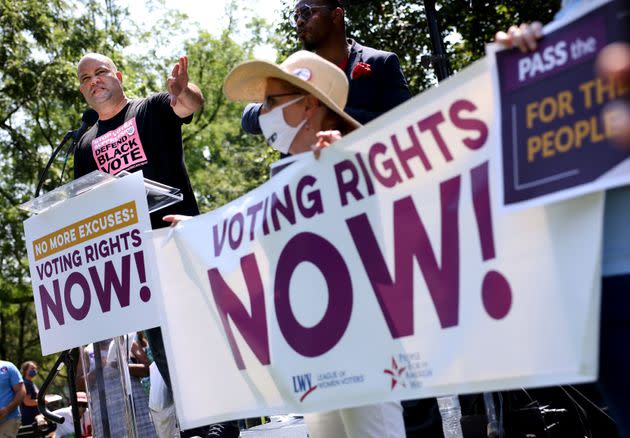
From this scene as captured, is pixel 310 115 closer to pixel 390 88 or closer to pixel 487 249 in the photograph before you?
pixel 487 249

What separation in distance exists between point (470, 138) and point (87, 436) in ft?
28.8

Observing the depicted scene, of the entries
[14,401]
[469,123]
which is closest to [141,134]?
[469,123]

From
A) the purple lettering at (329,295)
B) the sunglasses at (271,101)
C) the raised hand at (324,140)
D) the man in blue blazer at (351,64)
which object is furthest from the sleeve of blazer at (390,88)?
the purple lettering at (329,295)

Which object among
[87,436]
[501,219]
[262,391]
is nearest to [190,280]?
[262,391]

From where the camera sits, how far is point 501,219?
8.19ft

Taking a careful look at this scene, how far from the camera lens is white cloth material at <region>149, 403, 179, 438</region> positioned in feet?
17.8

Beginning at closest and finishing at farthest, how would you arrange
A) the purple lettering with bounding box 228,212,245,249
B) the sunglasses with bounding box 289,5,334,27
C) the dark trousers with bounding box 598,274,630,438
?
the dark trousers with bounding box 598,274,630,438 → the purple lettering with bounding box 228,212,245,249 → the sunglasses with bounding box 289,5,334,27

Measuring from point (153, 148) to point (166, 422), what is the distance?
1.68 meters

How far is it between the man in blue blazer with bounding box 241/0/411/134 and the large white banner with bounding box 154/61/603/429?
3.72 ft

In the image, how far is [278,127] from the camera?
133 inches

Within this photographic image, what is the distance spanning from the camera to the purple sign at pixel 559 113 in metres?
2.18

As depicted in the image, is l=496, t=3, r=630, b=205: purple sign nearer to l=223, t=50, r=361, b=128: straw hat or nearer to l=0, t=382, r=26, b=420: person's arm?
l=223, t=50, r=361, b=128: straw hat

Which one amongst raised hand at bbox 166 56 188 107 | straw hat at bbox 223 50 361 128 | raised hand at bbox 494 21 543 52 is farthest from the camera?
raised hand at bbox 166 56 188 107

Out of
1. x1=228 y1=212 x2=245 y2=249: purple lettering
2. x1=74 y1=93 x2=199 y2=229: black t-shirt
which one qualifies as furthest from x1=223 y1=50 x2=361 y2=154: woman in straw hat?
x1=74 y1=93 x2=199 y2=229: black t-shirt
